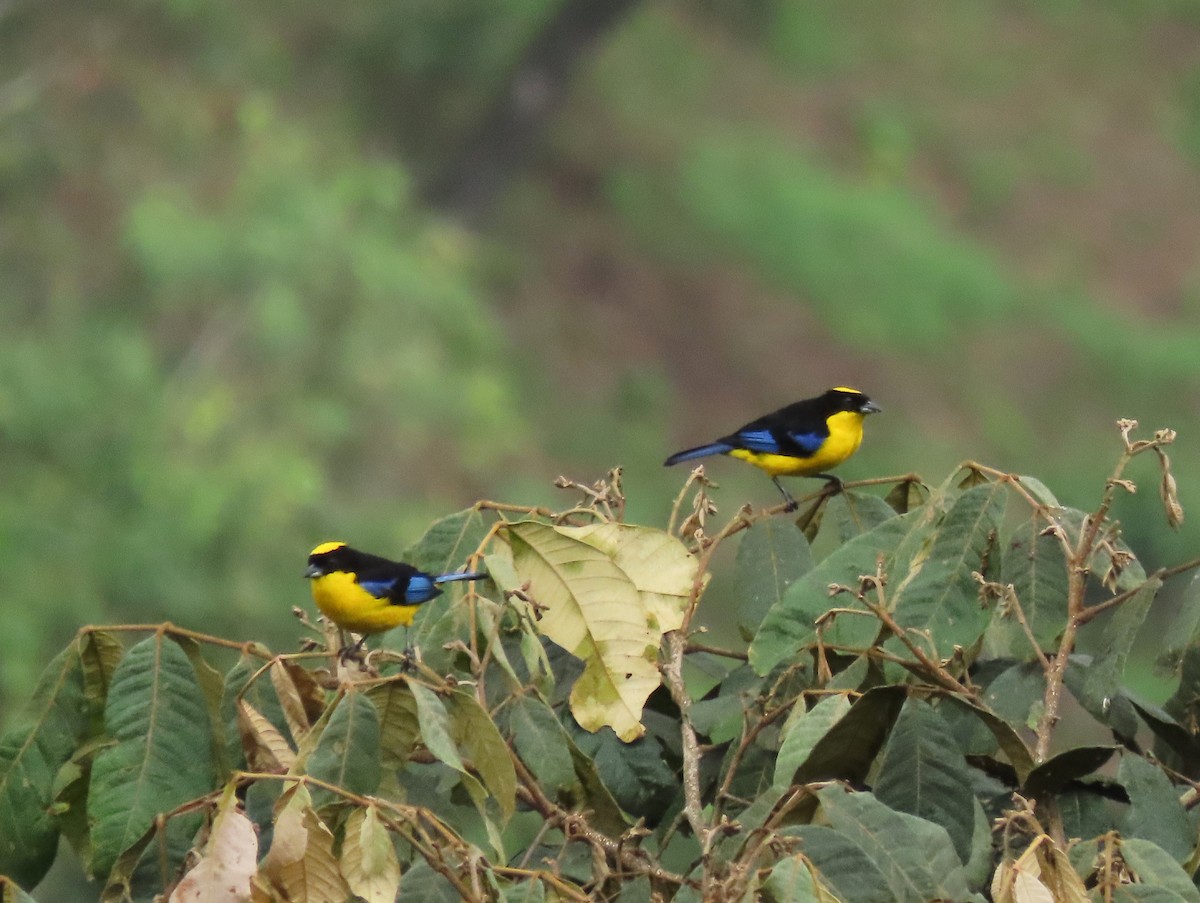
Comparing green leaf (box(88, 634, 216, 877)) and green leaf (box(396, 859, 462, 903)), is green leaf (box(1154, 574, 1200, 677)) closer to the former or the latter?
green leaf (box(396, 859, 462, 903))

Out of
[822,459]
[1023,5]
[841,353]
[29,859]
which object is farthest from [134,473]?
→ [1023,5]

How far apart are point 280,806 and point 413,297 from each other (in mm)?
9550

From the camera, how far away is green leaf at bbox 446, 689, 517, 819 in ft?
6.32

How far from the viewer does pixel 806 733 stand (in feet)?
6.46

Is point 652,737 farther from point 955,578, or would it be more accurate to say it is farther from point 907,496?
point 907,496

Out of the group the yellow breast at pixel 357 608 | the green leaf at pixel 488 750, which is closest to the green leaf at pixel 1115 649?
the green leaf at pixel 488 750

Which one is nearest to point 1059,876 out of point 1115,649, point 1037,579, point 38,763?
point 1115,649

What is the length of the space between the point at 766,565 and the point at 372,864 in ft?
3.08

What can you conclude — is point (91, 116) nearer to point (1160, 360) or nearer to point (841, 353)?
point (841, 353)

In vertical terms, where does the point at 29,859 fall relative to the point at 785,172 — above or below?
above

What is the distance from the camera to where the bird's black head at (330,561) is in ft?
11.7

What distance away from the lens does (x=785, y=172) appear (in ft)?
62.2

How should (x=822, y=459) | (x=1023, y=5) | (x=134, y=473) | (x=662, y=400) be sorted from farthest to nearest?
(x=1023, y=5)
(x=662, y=400)
(x=134, y=473)
(x=822, y=459)

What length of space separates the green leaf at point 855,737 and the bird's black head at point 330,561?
1.70 m
